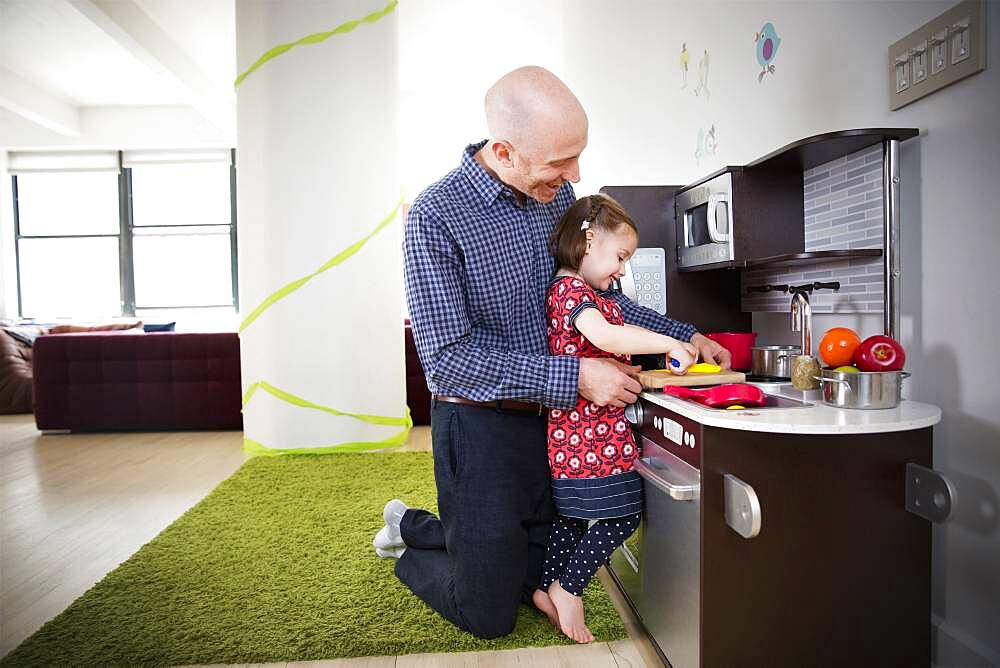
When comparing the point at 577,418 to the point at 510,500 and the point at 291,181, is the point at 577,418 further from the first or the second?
the point at 291,181

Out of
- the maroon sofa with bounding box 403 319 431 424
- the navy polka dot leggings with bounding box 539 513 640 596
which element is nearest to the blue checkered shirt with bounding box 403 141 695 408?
the navy polka dot leggings with bounding box 539 513 640 596

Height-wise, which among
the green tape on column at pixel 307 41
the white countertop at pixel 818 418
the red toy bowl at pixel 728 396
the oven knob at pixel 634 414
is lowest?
the oven knob at pixel 634 414

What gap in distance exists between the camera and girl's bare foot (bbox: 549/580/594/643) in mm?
1691

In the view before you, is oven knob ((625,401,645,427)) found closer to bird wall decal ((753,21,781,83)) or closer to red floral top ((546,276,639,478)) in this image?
red floral top ((546,276,639,478))

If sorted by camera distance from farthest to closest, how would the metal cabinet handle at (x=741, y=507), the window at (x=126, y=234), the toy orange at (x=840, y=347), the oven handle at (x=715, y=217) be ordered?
the window at (x=126, y=234)
the oven handle at (x=715, y=217)
the toy orange at (x=840, y=347)
the metal cabinet handle at (x=741, y=507)

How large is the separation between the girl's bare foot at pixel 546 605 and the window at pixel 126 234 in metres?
7.66

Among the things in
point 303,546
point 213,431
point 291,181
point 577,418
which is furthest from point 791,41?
point 213,431

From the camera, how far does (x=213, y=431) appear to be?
15.4 feet

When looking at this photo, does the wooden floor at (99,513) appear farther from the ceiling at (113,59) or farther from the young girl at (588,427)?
the ceiling at (113,59)

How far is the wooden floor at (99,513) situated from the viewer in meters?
1.66

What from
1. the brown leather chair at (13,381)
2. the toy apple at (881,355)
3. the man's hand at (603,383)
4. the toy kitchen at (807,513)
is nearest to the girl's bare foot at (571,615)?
the toy kitchen at (807,513)

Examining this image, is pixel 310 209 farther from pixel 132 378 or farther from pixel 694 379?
pixel 694 379

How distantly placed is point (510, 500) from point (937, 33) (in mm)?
1364

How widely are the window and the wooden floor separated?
3.82 metres
